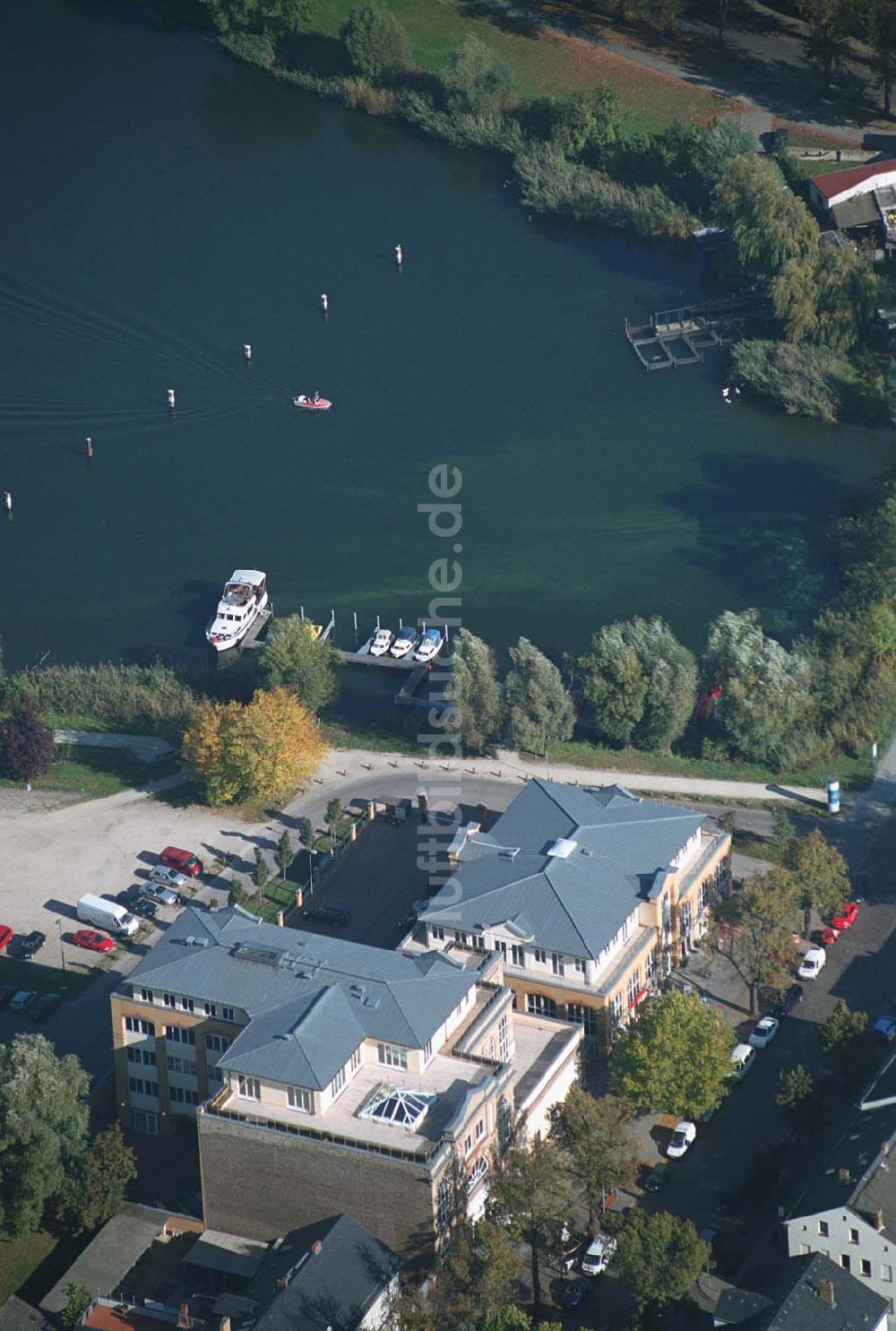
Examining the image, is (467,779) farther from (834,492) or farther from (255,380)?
(255,380)

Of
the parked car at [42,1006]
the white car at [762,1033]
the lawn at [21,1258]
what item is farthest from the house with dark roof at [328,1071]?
the white car at [762,1033]

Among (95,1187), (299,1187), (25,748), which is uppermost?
(25,748)

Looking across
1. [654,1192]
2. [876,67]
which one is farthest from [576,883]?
[876,67]

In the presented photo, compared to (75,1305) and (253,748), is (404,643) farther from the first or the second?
(75,1305)

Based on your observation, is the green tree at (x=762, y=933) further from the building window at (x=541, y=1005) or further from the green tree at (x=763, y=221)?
the green tree at (x=763, y=221)

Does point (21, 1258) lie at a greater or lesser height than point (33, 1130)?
lesser

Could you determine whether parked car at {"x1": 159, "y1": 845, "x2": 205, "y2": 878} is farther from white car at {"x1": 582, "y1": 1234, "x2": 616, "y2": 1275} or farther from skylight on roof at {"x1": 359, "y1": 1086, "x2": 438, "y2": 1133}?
white car at {"x1": 582, "y1": 1234, "x2": 616, "y2": 1275}

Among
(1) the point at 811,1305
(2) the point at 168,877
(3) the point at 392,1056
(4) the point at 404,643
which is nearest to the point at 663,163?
(4) the point at 404,643
